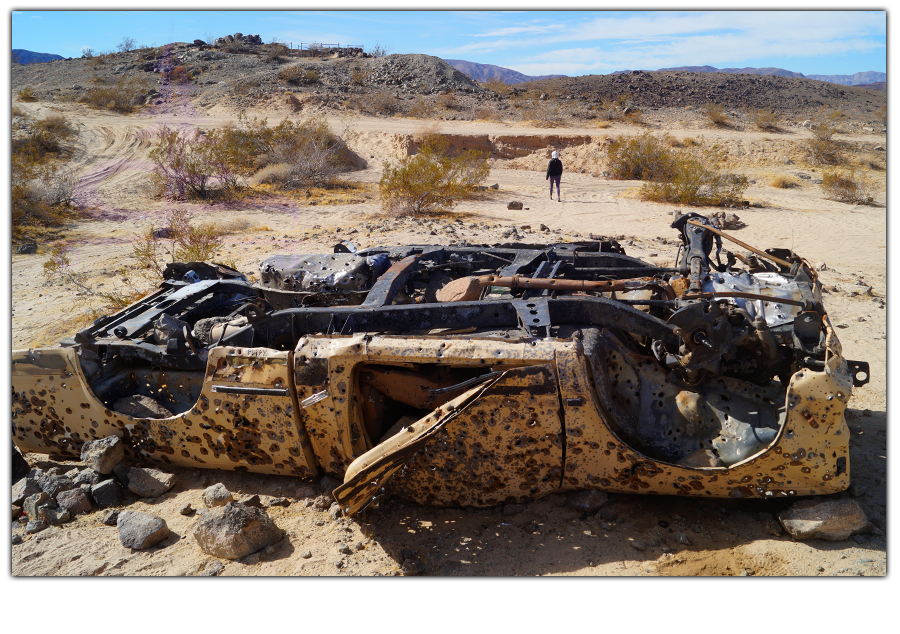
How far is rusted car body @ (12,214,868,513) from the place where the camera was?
3055mm

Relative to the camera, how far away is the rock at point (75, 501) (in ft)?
12.2

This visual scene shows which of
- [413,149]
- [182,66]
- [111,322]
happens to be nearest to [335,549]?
[111,322]

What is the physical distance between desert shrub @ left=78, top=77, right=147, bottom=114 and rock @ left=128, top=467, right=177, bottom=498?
24171 mm

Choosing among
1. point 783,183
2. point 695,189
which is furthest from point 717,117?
point 695,189

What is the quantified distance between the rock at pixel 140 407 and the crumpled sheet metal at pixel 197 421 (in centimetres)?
12

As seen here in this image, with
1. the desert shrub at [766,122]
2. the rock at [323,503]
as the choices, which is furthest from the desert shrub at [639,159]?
the rock at [323,503]

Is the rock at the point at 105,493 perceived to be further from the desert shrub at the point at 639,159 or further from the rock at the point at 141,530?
the desert shrub at the point at 639,159

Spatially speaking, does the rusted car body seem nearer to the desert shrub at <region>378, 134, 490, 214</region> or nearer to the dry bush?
the desert shrub at <region>378, 134, 490, 214</region>

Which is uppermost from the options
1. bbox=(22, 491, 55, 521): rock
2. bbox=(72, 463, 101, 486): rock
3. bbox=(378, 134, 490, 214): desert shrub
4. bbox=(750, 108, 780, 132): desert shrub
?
bbox=(750, 108, 780, 132): desert shrub

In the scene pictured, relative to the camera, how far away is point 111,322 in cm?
430

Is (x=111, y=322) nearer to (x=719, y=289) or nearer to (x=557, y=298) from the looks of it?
(x=557, y=298)

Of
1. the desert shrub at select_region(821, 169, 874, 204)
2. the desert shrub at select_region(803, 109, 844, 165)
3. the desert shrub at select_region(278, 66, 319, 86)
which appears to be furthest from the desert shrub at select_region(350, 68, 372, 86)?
the desert shrub at select_region(821, 169, 874, 204)

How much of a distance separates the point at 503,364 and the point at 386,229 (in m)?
8.10

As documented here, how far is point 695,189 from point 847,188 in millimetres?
4248
